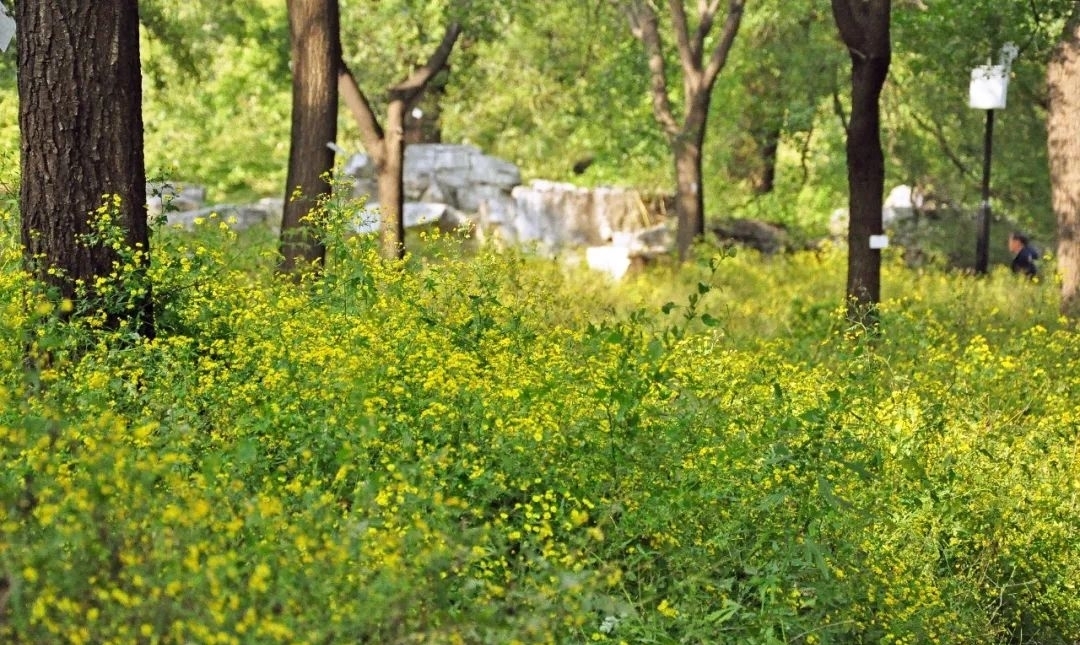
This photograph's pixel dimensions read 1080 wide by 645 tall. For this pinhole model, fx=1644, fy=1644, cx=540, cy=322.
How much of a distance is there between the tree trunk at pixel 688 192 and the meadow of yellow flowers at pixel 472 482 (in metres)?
13.5

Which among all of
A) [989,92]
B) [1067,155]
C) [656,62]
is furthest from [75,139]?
[656,62]

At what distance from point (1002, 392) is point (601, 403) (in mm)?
4194

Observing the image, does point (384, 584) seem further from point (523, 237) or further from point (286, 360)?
point (523, 237)

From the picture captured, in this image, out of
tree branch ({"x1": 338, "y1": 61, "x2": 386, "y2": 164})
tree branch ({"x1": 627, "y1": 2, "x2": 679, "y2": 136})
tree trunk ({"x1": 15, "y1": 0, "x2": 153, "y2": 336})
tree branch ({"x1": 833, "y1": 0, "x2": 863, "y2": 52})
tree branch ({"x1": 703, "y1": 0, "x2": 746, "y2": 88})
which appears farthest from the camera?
tree branch ({"x1": 627, "y1": 2, "x2": 679, "y2": 136})

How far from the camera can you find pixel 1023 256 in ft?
74.4

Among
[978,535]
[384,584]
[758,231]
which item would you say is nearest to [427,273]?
[978,535]

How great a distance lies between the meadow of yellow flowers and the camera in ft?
13.7

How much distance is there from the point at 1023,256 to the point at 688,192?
4693 mm

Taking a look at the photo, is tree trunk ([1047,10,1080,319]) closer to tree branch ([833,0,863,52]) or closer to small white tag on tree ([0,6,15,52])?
tree branch ([833,0,863,52])

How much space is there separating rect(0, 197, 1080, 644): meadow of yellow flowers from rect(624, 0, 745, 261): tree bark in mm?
13569

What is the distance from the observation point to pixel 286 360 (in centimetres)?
682

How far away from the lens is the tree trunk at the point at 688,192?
23.0 m

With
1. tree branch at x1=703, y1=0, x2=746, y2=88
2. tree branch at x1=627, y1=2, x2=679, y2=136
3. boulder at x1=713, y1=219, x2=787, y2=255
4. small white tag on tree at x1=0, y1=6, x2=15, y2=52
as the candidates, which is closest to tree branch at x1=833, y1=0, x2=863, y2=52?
small white tag on tree at x1=0, y1=6, x2=15, y2=52

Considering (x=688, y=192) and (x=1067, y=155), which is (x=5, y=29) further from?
(x=688, y=192)
